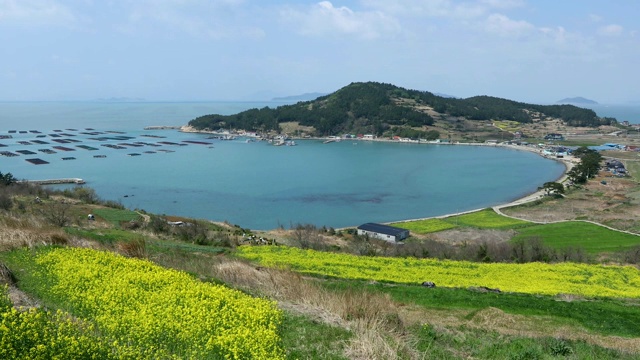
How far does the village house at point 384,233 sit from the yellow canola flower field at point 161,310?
75.8 ft

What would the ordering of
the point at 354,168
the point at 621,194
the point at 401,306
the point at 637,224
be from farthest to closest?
the point at 354,168, the point at 621,194, the point at 637,224, the point at 401,306

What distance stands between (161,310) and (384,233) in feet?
83.5

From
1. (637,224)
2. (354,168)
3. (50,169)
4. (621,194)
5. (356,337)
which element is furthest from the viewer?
(354,168)

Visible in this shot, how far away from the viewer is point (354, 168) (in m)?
72.4

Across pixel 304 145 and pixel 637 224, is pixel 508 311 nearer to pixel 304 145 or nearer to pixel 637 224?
pixel 637 224

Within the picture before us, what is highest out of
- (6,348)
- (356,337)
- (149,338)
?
(6,348)

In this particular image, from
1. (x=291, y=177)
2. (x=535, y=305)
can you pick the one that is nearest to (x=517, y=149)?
(x=291, y=177)

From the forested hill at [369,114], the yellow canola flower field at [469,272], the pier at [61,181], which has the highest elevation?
the forested hill at [369,114]

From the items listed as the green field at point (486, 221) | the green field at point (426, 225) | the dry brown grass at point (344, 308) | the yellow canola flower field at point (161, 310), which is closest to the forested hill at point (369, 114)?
the green field at point (486, 221)

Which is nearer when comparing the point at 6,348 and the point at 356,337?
the point at 6,348

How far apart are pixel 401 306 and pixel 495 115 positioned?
485ft

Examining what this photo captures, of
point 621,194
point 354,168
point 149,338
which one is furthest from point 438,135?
point 149,338

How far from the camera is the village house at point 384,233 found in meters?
30.5

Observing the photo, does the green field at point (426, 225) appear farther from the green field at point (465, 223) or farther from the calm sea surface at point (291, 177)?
the calm sea surface at point (291, 177)
